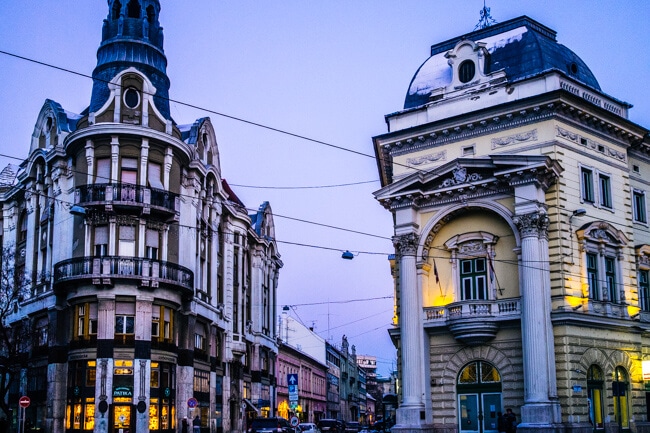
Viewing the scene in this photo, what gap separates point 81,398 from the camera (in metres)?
48.0

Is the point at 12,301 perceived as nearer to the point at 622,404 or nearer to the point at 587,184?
the point at 587,184

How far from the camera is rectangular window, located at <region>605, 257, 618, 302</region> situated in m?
39.3

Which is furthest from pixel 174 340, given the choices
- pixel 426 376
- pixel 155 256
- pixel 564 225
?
pixel 564 225

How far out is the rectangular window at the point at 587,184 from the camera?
128ft

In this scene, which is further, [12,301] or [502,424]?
[12,301]

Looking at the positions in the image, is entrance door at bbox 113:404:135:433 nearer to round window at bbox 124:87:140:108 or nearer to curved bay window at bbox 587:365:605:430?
round window at bbox 124:87:140:108

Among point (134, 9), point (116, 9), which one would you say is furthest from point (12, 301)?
point (134, 9)

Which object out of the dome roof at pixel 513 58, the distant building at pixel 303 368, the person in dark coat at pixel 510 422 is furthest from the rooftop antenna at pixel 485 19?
the distant building at pixel 303 368

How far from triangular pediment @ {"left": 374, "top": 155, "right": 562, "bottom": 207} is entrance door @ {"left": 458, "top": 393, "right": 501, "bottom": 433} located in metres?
9.04

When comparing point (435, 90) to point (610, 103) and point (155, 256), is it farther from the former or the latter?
point (155, 256)

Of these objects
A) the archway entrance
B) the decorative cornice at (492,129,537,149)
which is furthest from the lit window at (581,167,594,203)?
the archway entrance

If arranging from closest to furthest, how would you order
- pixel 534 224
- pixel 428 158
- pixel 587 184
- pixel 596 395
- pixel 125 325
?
pixel 534 224 → pixel 596 395 → pixel 587 184 → pixel 428 158 → pixel 125 325

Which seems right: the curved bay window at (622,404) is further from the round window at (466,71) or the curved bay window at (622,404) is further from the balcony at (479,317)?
the round window at (466,71)

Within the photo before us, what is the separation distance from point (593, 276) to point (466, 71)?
452 inches
